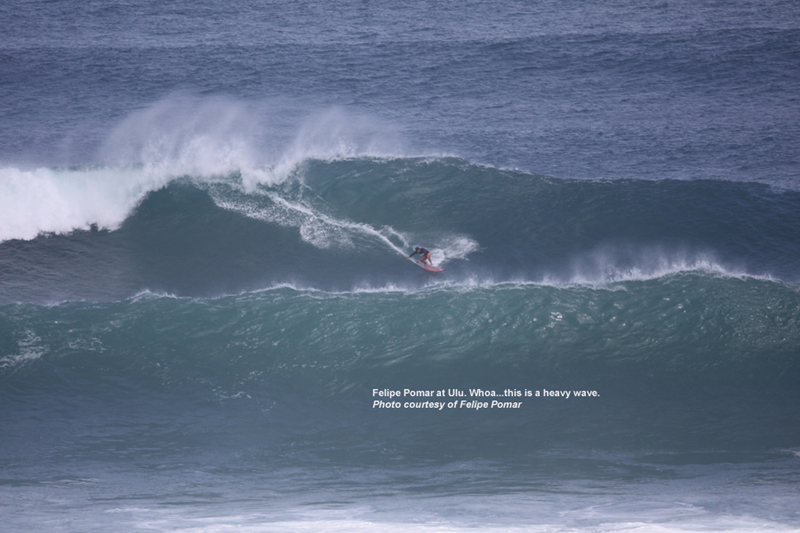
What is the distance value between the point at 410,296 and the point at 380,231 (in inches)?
151

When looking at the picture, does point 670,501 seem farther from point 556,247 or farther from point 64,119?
point 64,119

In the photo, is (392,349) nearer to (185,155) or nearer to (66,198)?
(185,155)

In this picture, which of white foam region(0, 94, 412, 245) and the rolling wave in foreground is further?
white foam region(0, 94, 412, 245)

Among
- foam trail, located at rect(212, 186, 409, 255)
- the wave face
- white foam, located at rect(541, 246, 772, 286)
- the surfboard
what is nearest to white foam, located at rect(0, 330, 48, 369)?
the wave face

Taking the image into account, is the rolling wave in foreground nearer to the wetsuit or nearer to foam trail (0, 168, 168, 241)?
foam trail (0, 168, 168, 241)

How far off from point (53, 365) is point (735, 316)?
14332mm

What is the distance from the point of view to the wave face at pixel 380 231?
674 inches

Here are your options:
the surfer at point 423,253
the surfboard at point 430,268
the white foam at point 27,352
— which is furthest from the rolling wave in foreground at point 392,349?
the surfer at point 423,253

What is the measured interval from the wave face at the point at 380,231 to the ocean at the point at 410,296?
0.09m

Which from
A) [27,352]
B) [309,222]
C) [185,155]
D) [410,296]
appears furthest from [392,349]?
[185,155]

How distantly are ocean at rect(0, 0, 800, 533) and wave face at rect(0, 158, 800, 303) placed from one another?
88 millimetres

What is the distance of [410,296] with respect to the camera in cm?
1560

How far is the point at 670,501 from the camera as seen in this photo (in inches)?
401

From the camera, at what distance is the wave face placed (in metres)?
17.1
